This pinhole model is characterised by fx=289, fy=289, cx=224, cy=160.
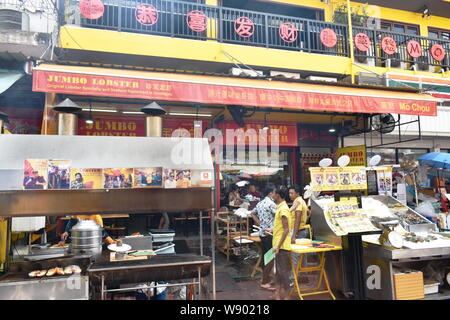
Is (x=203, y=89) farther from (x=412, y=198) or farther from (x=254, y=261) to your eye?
(x=412, y=198)

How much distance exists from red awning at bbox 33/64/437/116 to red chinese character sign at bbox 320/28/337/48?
246cm

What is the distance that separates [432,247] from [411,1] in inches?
453

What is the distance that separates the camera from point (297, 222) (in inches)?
202

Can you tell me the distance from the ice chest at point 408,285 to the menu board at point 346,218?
2.73ft

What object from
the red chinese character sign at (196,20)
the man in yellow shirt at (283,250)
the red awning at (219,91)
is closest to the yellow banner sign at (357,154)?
the red awning at (219,91)

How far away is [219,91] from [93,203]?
3.58m

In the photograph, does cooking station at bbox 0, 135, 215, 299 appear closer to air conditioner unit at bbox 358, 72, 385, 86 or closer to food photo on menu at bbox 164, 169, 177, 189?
food photo on menu at bbox 164, 169, 177, 189

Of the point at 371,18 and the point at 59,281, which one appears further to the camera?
the point at 371,18

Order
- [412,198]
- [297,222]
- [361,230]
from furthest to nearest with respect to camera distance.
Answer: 1. [412,198]
2. [297,222]
3. [361,230]

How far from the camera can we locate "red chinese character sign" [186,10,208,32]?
8023mm

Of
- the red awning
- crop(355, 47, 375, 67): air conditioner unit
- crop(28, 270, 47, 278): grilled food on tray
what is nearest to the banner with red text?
the red awning

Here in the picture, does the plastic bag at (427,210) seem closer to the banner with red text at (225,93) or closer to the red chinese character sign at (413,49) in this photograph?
the banner with red text at (225,93)

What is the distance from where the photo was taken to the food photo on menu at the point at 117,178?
326 centimetres

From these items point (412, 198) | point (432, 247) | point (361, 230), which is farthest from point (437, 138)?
point (361, 230)
